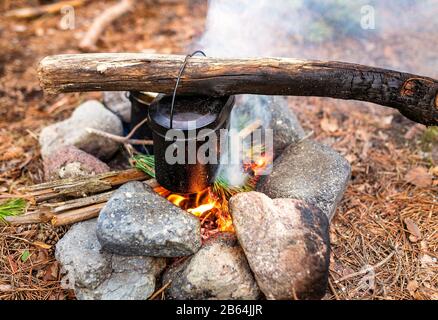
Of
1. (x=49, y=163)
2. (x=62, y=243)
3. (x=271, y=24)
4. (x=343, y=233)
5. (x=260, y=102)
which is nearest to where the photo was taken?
(x=62, y=243)

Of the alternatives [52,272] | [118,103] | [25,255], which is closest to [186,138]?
[52,272]

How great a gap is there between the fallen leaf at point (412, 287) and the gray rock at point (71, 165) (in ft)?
7.63

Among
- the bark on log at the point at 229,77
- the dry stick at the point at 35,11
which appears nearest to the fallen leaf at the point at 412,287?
the bark on log at the point at 229,77

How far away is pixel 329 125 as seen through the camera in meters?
4.12

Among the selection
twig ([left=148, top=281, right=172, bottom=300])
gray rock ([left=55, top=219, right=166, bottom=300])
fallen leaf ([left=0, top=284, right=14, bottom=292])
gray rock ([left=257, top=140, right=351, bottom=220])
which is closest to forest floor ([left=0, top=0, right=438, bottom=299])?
fallen leaf ([left=0, top=284, right=14, bottom=292])

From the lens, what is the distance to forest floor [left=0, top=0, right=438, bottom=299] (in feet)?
9.21

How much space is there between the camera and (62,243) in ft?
9.04

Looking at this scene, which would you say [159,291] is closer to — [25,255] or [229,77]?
[25,255]

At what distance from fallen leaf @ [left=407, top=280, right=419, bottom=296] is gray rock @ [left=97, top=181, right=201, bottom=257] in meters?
1.39

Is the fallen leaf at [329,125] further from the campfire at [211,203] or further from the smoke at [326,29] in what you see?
the campfire at [211,203]
